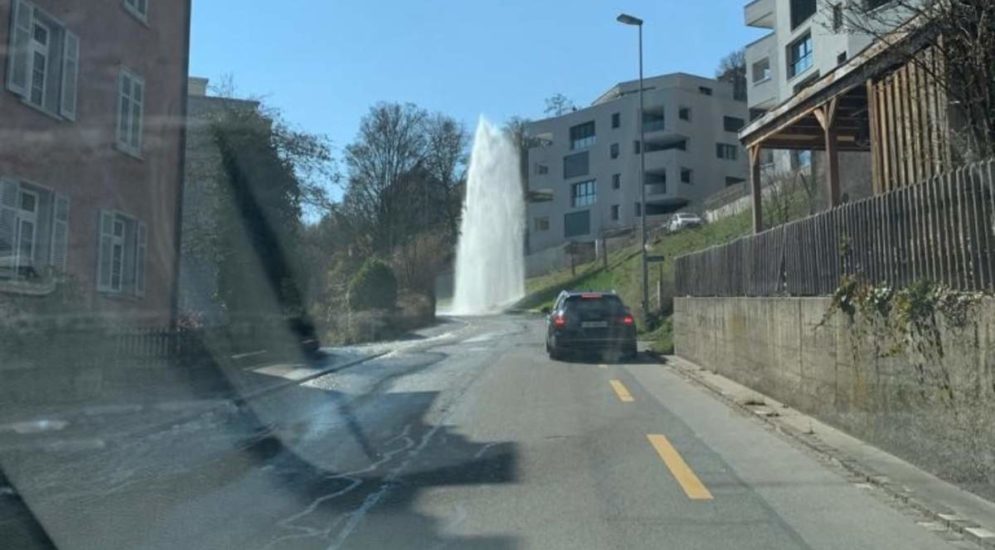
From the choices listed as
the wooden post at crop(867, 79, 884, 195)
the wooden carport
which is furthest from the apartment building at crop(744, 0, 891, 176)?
the wooden post at crop(867, 79, 884, 195)

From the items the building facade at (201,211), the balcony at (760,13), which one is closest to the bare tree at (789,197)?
the building facade at (201,211)

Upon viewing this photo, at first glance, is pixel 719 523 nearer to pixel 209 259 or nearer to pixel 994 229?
pixel 994 229

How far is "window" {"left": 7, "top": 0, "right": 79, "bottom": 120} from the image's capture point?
50.0 ft

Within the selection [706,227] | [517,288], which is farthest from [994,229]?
[517,288]

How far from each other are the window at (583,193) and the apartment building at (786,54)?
18.3m

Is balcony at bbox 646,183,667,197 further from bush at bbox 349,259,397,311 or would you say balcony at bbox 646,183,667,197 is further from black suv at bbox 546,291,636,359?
black suv at bbox 546,291,636,359

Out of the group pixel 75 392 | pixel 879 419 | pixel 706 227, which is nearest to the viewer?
pixel 879 419

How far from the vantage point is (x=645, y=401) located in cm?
1309

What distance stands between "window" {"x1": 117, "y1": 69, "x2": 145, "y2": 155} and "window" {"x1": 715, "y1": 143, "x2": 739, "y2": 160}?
62.4 meters

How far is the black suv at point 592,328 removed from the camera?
2109 cm

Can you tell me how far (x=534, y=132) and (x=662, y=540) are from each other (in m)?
82.3

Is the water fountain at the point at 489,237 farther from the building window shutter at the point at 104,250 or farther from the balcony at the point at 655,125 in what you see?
the building window shutter at the point at 104,250

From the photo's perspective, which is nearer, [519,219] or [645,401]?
[645,401]

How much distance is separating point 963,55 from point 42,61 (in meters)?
15.7
